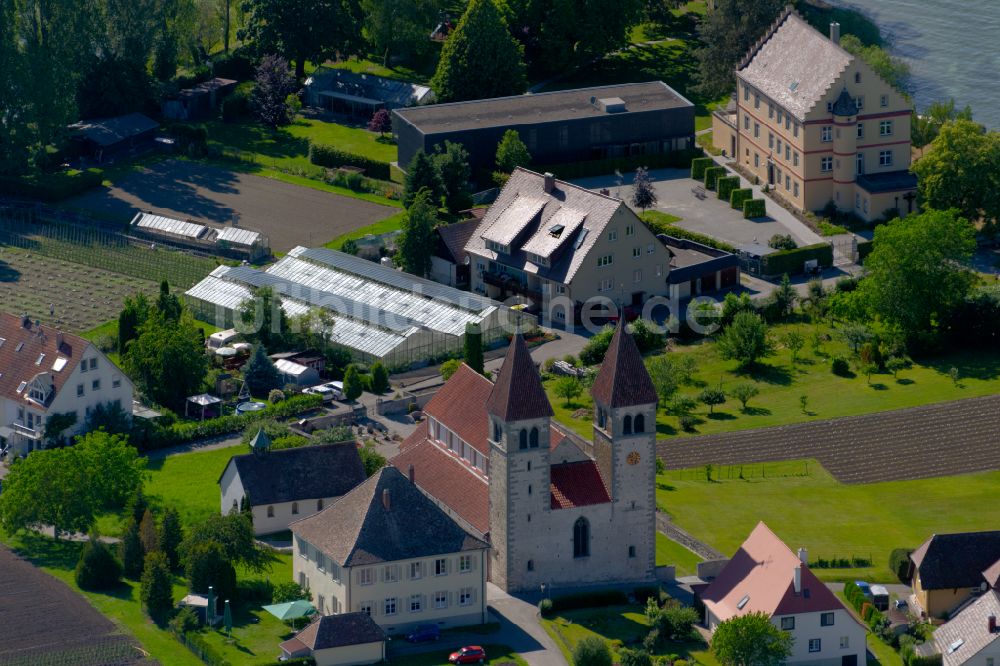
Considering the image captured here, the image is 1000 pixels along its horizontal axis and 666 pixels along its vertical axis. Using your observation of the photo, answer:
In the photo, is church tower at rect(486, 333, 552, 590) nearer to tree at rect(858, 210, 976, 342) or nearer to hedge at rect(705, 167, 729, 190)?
tree at rect(858, 210, 976, 342)

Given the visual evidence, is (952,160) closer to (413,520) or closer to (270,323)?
(270,323)

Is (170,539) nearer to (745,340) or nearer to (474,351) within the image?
(474,351)

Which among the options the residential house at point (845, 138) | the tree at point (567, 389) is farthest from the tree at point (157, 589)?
the residential house at point (845, 138)

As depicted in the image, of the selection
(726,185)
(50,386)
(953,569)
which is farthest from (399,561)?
(726,185)

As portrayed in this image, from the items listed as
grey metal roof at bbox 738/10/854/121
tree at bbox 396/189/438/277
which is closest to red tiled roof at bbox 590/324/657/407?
tree at bbox 396/189/438/277

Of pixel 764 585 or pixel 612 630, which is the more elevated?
pixel 764 585

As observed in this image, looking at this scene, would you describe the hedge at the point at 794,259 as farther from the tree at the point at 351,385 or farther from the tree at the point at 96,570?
the tree at the point at 96,570

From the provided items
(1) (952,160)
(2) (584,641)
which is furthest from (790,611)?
(1) (952,160)
